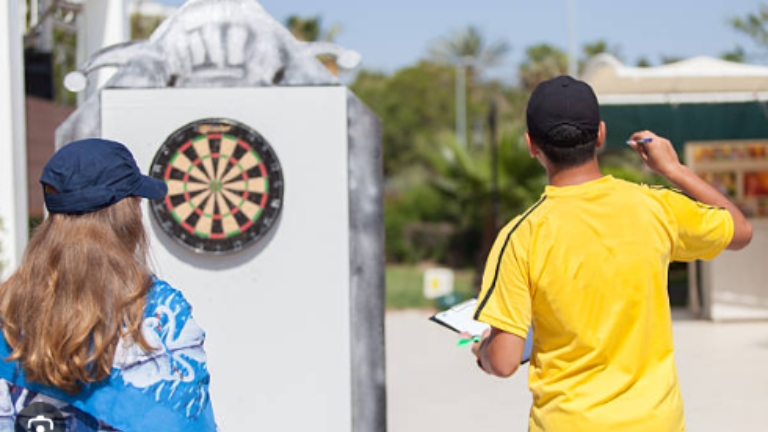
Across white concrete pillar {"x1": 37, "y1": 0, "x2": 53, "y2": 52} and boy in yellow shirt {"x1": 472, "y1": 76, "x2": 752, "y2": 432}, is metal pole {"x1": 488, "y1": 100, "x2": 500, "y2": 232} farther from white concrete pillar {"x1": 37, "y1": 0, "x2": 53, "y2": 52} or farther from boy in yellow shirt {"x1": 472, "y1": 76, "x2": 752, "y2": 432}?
boy in yellow shirt {"x1": 472, "y1": 76, "x2": 752, "y2": 432}

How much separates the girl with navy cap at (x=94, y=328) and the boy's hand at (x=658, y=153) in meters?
1.23

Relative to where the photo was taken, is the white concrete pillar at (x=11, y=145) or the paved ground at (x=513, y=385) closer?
the white concrete pillar at (x=11, y=145)

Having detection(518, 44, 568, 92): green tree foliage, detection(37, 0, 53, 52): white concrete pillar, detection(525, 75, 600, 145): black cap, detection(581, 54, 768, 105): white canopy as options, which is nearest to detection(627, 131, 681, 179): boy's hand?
detection(525, 75, 600, 145): black cap

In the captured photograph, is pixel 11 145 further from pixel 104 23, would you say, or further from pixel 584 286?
pixel 584 286

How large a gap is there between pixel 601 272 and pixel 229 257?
9.33ft

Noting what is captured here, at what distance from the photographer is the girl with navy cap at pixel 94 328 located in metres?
1.92

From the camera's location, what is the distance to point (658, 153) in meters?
2.50

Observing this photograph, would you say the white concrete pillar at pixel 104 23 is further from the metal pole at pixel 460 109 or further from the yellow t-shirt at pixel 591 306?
the metal pole at pixel 460 109

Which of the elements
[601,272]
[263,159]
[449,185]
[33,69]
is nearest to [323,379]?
[263,159]

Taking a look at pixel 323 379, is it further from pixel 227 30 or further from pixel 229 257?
pixel 227 30

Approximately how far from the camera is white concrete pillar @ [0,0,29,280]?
6355 millimetres

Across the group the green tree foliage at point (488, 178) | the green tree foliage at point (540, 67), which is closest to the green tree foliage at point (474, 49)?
the green tree foliage at point (540, 67)

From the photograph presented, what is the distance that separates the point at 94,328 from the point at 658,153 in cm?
144

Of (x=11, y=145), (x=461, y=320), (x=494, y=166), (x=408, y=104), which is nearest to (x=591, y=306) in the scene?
(x=461, y=320)
